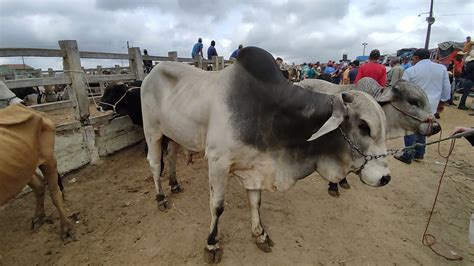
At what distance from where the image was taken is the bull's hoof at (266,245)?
9.60ft

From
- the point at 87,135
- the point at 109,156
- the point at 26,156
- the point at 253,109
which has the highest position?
the point at 253,109

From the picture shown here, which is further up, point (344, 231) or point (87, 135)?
point (87, 135)

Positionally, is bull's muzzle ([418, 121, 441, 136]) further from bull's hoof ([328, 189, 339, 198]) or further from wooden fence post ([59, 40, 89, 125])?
wooden fence post ([59, 40, 89, 125])

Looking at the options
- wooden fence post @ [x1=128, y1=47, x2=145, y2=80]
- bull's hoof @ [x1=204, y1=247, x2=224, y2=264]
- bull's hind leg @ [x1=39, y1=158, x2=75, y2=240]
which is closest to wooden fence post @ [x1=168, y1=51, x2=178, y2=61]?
wooden fence post @ [x1=128, y1=47, x2=145, y2=80]

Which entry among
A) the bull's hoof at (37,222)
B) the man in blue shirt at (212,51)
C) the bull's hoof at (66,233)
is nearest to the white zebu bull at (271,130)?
the bull's hoof at (66,233)

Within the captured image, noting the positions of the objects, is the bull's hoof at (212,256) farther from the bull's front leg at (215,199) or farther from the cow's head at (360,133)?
the cow's head at (360,133)

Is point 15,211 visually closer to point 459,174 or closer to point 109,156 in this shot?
point 109,156

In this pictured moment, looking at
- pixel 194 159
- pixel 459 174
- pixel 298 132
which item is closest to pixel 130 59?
pixel 194 159

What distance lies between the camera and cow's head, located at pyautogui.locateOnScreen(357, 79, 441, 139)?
11.9 ft

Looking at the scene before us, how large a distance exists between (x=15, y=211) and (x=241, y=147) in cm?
305

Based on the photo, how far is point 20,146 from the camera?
2531 mm

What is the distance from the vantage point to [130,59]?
20.7 ft

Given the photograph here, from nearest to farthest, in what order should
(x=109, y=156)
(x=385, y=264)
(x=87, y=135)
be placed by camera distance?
(x=385, y=264) → (x=87, y=135) → (x=109, y=156)

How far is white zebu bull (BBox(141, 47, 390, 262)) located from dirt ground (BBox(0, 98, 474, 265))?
412 mm
